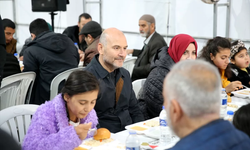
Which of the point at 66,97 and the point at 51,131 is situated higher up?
the point at 66,97

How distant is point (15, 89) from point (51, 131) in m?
1.77

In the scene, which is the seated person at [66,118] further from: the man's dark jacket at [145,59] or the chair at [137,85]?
the man's dark jacket at [145,59]

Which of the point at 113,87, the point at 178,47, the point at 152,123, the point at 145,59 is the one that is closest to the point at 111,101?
the point at 113,87

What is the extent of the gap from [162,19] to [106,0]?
2074 mm

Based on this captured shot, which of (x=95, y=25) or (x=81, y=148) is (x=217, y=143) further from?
(x=95, y=25)

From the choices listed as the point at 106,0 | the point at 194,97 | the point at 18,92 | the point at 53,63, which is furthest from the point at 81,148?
the point at 106,0

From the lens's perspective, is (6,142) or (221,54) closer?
(6,142)

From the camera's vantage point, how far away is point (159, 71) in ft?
10.5

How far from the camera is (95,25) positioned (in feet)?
15.3

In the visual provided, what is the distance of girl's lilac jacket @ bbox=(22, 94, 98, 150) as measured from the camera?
194 centimetres

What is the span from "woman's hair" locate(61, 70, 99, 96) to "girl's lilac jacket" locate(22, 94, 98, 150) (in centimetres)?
9

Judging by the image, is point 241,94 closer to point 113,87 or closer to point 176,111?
point 113,87

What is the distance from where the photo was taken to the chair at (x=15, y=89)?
351cm

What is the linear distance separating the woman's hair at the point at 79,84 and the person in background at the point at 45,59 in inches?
73.0
